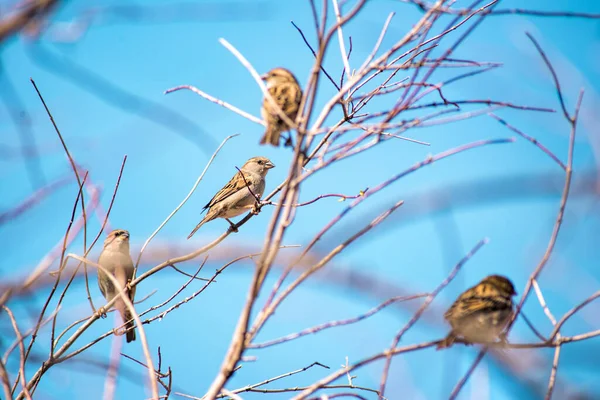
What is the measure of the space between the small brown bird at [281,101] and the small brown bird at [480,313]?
211 cm

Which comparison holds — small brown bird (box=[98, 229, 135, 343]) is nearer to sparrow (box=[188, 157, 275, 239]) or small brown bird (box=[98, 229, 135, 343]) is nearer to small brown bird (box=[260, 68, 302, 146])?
sparrow (box=[188, 157, 275, 239])

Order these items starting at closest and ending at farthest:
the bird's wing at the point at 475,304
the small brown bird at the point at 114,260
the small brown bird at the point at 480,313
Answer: the small brown bird at the point at 480,313 < the bird's wing at the point at 475,304 < the small brown bird at the point at 114,260

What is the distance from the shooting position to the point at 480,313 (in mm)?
4914

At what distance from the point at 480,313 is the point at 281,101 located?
2.76 m

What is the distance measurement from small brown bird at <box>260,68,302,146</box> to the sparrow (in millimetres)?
604

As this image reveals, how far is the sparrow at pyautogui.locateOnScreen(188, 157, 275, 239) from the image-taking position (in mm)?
6742

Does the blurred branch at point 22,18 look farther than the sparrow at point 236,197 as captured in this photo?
No

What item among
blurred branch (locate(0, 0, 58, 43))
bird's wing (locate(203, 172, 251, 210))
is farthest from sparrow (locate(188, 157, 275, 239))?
blurred branch (locate(0, 0, 58, 43))

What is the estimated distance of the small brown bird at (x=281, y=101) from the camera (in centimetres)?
618

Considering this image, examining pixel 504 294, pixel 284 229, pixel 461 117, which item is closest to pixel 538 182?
pixel 504 294

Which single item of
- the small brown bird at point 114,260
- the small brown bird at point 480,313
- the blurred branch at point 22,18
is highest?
the small brown bird at point 114,260

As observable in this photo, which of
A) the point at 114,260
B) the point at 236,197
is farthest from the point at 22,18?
the point at 236,197

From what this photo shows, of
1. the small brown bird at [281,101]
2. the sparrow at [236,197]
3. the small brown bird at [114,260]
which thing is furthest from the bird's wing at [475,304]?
the small brown bird at [114,260]

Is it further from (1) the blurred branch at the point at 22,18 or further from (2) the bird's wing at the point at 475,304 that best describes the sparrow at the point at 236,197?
(1) the blurred branch at the point at 22,18
